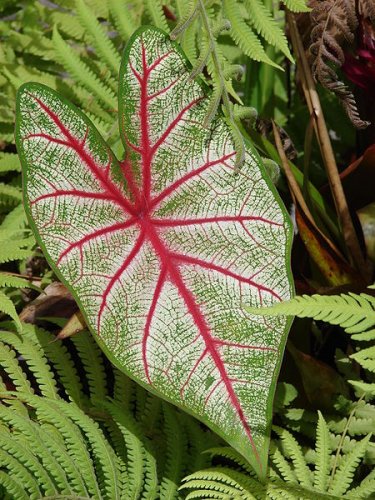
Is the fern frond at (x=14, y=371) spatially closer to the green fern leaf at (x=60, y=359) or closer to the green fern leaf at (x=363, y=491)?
the green fern leaf at (x=60, y=359)

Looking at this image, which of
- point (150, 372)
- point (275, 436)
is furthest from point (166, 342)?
point (275, 436)

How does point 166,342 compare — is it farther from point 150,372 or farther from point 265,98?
point 265,98

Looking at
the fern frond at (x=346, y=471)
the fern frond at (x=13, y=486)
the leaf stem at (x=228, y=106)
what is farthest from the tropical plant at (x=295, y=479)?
the leaf stem at (x=228, y=106)

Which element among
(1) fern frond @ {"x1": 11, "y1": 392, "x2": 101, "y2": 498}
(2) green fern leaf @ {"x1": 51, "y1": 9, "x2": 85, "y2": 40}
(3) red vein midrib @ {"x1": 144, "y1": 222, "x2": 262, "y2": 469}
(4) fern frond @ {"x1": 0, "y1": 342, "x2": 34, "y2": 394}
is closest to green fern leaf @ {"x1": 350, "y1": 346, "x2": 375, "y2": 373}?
(3) red vein midrib @ {"x1": 144, "y1": 222, "x2": 262, "y2": 469}

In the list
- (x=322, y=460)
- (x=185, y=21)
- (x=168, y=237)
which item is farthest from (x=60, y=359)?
(x=185, y=21)

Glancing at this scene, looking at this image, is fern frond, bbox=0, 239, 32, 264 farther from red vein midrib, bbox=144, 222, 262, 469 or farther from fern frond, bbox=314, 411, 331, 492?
fern frond, bbox=314, 411, 331, 492

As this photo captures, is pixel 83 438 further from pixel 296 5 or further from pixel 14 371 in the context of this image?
pixel 296 5

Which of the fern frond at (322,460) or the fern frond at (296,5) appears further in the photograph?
the fern frond at (296,5)
